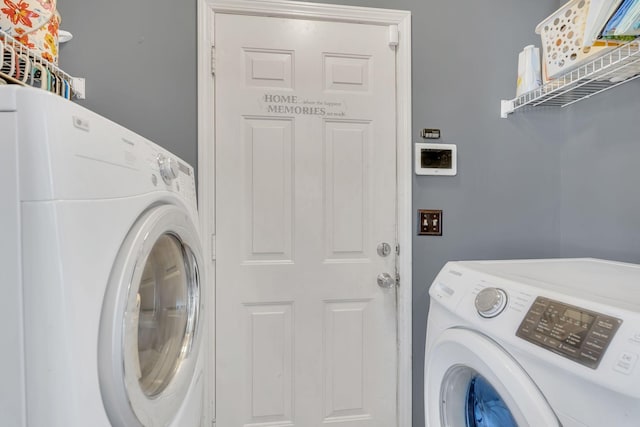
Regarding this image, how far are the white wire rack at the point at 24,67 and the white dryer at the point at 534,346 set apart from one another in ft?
3.88

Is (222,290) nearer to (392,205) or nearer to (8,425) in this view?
(392,205)

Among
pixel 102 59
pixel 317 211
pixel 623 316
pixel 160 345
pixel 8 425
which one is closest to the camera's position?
pixel 8 425

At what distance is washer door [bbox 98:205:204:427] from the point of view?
1.90 feet

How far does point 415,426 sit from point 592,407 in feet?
4.13

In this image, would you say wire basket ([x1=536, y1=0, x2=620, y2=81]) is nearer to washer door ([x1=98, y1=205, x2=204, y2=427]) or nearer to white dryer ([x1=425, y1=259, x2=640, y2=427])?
white dryer ([x1=425, y1=259, x2=640, y2=427])

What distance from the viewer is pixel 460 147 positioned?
5.45 feet

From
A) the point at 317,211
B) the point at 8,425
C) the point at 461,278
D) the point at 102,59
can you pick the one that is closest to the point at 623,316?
the point at 461,278

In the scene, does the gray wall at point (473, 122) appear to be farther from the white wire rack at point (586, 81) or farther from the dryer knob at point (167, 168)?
the dryer knob at point (167, 168)

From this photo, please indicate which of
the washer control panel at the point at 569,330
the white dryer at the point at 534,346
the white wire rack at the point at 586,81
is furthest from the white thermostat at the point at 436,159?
the washer control panel at the point at 569,330

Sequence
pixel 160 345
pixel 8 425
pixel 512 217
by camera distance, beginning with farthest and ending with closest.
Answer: pixel 512 217 → pixel 160 345 → pixel 8 425

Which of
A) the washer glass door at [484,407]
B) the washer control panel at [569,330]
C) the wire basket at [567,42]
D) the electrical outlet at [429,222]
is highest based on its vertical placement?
→ the wire basket at [567,42]

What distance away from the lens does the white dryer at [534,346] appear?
0.57 m

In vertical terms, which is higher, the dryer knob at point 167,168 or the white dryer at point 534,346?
the dryer knob at point 167,168

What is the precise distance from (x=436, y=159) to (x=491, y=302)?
94cm
